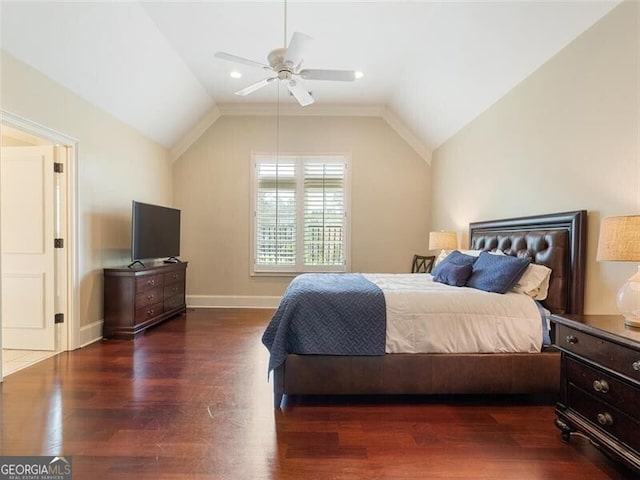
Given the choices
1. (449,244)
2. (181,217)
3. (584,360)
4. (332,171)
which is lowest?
(584,360)

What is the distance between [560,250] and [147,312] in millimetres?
4392

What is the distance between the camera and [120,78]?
3.52 m

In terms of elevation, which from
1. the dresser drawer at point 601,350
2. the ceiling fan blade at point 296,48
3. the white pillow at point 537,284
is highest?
the ceiling fan blade at point 296,48

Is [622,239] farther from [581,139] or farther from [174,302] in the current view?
[174,302]

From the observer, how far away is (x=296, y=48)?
241 centimetres

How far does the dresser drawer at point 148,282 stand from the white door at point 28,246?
82 centimetres

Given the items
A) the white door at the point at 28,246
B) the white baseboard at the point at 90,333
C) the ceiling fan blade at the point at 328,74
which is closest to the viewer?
the ceiling fan blade at the point at 328,74

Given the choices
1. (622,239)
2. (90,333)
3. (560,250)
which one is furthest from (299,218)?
(622,239)

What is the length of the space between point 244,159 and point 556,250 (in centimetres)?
456

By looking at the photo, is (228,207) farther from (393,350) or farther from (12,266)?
(393,350)

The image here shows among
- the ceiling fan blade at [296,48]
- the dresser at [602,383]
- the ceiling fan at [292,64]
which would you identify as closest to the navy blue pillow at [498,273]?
the dresser at [602,383]

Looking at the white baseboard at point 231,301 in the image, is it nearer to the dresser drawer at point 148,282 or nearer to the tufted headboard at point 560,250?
the dresser drawer at point 148,282

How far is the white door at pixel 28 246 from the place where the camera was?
10.8 ft

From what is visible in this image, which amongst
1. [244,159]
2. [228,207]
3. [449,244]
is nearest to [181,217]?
[228,207]
